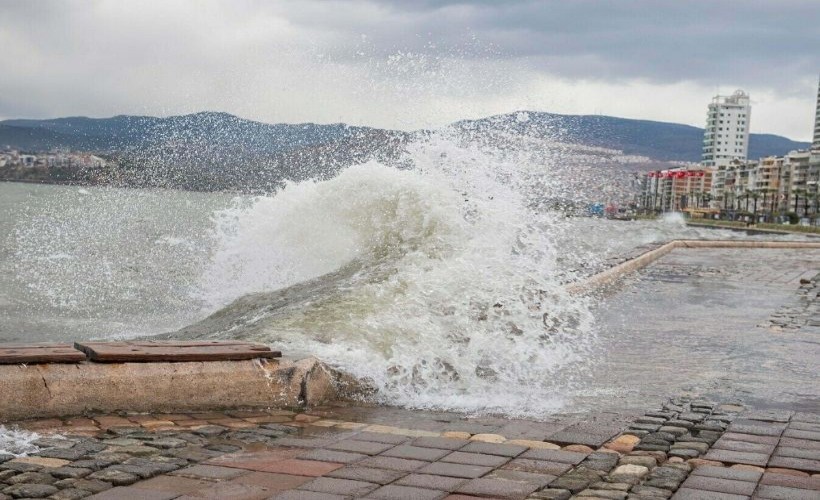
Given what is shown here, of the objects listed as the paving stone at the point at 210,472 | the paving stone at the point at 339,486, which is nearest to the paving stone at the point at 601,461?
the paving stone at the point at 339,486

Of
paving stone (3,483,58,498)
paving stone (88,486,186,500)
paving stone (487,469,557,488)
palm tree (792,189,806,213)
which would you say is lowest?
paving stone (88,486,186,500)

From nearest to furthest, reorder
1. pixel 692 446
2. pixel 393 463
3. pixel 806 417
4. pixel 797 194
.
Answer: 1. pixel 393 463
2. pixel 692 446
3. pixel 806 417
4. pixel 797 194

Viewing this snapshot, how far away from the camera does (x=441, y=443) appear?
4797mm

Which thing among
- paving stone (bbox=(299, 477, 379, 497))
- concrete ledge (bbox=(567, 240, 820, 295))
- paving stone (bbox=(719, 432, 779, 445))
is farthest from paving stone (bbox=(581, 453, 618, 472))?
concrete ledge (bbox=(567, 240, 820, 295))

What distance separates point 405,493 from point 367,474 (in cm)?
33

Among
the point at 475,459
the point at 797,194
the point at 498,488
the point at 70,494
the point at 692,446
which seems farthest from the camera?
the point at 797,194

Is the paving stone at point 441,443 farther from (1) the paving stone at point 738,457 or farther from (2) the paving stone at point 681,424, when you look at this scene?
(2) the paving stone at point 681,424

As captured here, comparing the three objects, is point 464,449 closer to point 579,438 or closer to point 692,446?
point 579,438

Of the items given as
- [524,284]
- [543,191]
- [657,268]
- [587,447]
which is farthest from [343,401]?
[657,268]

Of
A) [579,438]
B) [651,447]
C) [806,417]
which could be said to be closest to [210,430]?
[579,438]

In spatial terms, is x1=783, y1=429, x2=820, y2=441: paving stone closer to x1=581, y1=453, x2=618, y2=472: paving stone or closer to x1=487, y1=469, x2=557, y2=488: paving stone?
x1=581, y1=453, x2=618, y2=472: paving stone

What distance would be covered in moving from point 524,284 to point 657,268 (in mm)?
11647

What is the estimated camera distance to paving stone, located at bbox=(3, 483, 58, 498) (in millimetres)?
3701

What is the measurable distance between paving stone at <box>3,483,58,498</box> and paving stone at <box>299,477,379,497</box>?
987 millimetres
